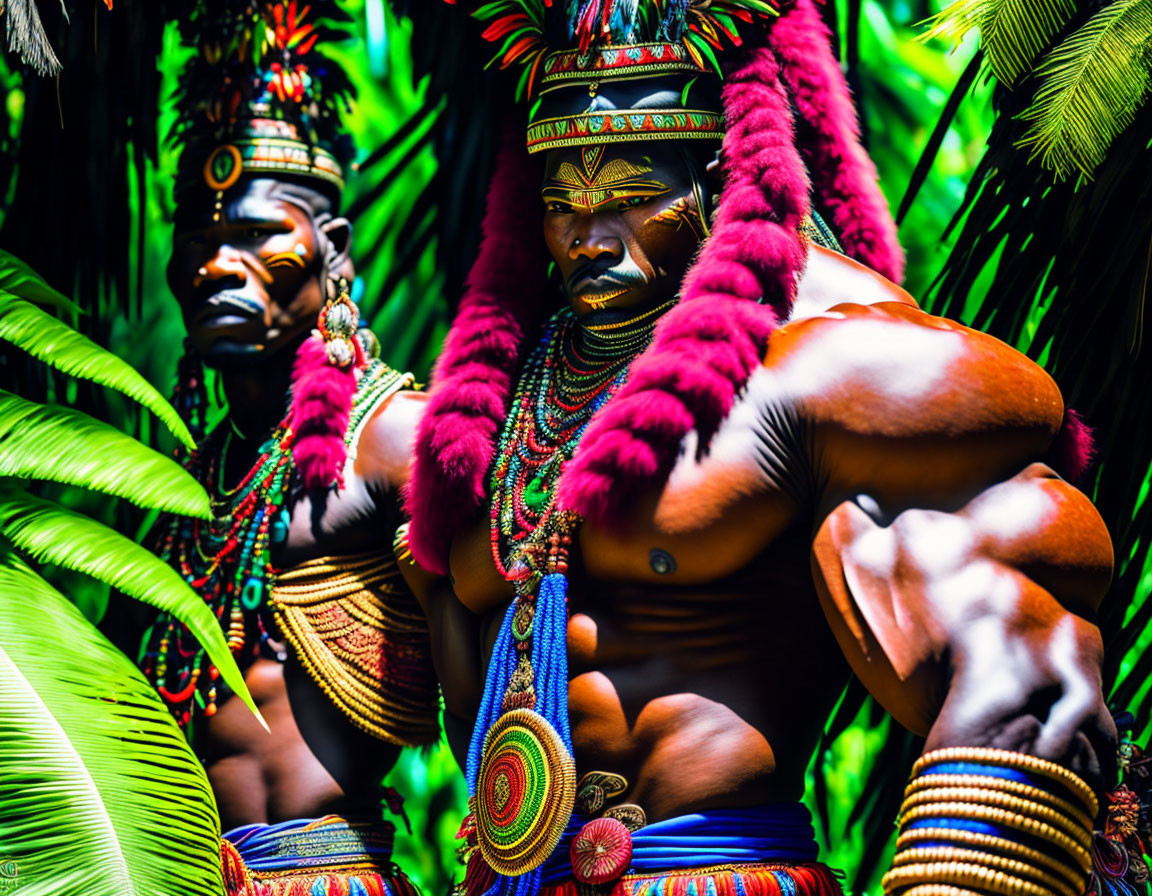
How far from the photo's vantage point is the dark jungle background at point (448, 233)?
3.16m

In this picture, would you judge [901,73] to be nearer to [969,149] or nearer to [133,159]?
[969,149]

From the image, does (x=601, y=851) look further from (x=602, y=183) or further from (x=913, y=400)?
(x=602, y=183)

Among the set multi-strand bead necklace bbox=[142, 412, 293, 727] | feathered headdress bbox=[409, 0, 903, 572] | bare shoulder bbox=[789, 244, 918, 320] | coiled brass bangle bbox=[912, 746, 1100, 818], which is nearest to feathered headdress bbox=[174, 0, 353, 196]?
multi-strand bead necklace bbox=[142, 412, 293, 727]

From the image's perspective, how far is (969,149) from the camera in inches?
165

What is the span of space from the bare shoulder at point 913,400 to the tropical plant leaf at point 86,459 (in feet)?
4.35

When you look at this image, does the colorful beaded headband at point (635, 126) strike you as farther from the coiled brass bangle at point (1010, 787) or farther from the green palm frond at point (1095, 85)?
the coiled brass bangle at point (1010, 787)

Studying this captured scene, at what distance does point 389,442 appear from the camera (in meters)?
3.65

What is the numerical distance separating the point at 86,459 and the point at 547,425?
0.97m

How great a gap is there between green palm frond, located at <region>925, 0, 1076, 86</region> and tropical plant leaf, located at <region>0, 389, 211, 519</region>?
1.78 metres

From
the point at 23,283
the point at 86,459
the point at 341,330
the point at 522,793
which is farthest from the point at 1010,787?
the point at 23,283

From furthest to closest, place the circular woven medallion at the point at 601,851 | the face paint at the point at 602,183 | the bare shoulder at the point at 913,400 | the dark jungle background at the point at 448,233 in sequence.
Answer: the dark jungle background at the point at 448,233 < the face paint at the point at 602,183 < the circular woven medallion at the point at 601,851 < the bare shoulder at the point at 913,400

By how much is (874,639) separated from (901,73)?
2349 millimetres

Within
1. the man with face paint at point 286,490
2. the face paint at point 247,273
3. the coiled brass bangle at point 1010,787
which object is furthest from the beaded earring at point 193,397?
the coiled brass bangle at point 1010,787

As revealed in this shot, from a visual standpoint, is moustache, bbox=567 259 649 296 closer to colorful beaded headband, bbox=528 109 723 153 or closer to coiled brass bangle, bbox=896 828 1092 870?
colorful beaded headband, bbox=528 109 723 153
